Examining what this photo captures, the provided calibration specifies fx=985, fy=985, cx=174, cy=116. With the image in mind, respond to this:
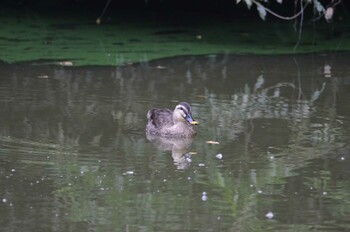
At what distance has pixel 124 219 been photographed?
7.23 meters

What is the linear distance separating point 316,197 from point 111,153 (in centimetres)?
218

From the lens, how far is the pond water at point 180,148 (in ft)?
24.2

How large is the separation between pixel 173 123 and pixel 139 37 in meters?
5.07

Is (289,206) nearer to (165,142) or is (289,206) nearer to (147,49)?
(165,142)

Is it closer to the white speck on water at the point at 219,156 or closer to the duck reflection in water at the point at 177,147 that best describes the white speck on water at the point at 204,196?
the duck reflection in water at the point at 177,147

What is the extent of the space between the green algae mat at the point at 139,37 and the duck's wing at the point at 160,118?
3.14 meters

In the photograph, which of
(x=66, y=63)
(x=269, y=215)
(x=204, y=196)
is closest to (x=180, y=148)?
(x=204, y=196)

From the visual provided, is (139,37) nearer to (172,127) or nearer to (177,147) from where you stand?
(172,127)

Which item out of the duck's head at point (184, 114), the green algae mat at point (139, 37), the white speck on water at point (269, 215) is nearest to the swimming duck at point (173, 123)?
the duck's head at point (184, 114)

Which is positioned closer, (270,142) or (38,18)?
(270,142)

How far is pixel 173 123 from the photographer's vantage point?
1047cm

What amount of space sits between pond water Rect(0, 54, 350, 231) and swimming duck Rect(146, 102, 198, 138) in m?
0.17

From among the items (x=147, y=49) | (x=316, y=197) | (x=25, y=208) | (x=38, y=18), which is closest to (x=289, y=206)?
(x=316, y=197)

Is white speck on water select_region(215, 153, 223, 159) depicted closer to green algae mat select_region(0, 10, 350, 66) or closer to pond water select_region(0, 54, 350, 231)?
pond water select_region(0, 54, 350, 231)
